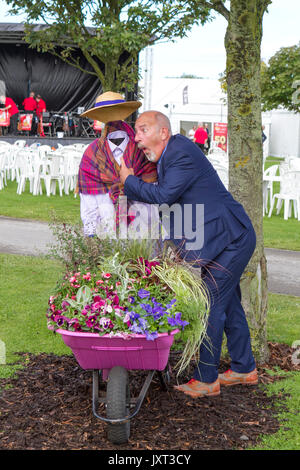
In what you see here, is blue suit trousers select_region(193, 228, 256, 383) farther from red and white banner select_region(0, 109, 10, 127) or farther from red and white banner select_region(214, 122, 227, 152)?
red and white banner select_region(214, 122, 227, 152)

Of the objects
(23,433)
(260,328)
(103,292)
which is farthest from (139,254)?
(260,328)

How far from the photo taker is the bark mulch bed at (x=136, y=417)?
3.56 meters

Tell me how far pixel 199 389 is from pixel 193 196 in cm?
126

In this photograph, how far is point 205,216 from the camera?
3.98m

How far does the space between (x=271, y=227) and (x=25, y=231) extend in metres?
4.65

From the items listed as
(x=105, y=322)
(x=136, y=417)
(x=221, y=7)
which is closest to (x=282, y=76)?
(x=221, y=7)

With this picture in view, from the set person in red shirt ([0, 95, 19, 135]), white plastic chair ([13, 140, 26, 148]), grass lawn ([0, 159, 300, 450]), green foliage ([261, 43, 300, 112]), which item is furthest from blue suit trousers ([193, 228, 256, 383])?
green foliage ([261, 43, 300, 112])

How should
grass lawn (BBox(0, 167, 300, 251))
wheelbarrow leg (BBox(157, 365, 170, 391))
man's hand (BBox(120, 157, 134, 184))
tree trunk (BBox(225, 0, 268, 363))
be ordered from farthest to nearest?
grass lawn (BBox(0, 167, 300, 251)), tree trunk (BBox(225, 0, 268, 363)), wheelbarrow leg (BBox(157, 365, 170, 391)), man's hand (BBox(120, 157, 134, 184))

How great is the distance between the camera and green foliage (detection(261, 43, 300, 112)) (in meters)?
33.0

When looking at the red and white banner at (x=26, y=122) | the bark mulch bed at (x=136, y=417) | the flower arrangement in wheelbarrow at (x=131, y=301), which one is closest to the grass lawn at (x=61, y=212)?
the bark mulch bed at (x=136, y=417)

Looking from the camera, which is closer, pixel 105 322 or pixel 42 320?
pixel 105 322

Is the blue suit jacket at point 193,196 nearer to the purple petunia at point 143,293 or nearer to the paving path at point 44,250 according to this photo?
the purple petunia at point 143,293

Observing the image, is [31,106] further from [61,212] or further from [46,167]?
[61,212]

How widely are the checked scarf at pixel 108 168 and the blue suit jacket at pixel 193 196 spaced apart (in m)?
0.50
